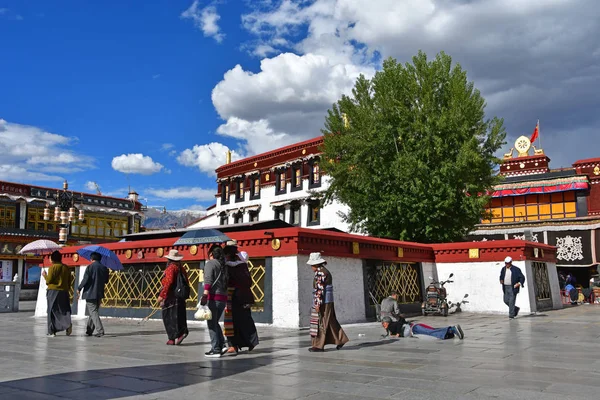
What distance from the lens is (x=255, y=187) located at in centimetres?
4659

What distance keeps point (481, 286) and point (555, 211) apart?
63.1 ft

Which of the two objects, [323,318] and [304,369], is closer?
[304,369]

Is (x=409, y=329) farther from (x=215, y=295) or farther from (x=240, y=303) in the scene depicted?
(x=215, y=295)

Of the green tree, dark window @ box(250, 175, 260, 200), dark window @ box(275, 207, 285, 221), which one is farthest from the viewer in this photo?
dark window @ box(250, 175, 260, 200)

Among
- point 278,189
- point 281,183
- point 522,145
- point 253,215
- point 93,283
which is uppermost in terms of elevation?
point 522,145

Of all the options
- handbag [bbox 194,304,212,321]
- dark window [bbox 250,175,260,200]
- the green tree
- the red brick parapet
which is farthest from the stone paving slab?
dark window [bbox 250,175,260,200]

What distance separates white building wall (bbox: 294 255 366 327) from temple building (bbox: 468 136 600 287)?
63.2 ft

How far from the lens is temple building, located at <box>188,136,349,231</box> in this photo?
4022cm

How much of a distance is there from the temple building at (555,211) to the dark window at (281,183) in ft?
49.6

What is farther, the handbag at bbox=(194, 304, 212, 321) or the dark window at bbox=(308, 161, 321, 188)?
the dark window at bbox=(308, 161, 321, 188)

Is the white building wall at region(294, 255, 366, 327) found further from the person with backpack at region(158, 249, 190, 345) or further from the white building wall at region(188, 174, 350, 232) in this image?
the white building wall at region(188, 174, 350, 232)

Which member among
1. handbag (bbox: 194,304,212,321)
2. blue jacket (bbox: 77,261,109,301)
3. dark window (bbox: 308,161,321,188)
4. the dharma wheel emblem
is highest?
the dharma wheel emblem

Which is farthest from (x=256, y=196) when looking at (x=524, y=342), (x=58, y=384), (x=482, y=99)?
(x=58, y=384)

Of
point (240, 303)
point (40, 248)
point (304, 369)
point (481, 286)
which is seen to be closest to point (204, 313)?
point (240, 303)
